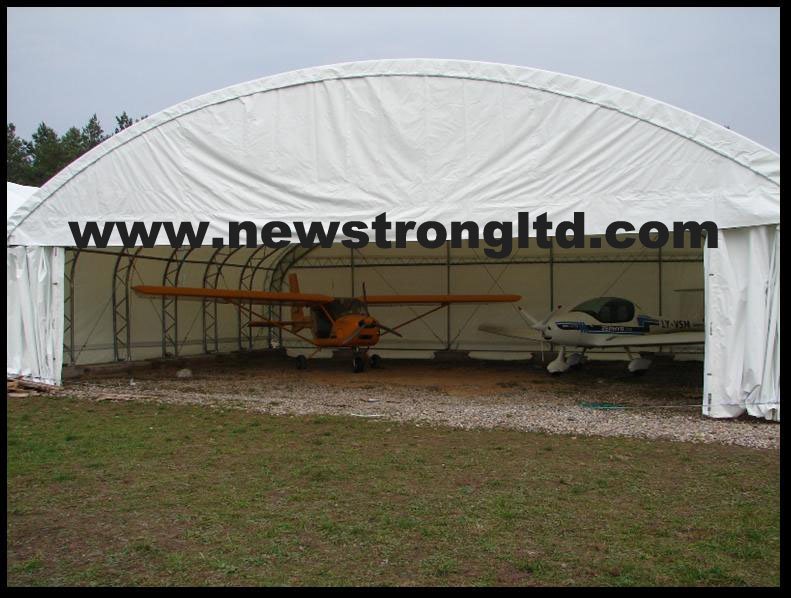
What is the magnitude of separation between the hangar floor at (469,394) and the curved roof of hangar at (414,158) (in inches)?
108

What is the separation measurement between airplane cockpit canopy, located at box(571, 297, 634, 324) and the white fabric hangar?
5.83 meters

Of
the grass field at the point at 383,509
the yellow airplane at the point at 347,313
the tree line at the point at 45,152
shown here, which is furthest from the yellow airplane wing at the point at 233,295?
the tree line at the point at 45,152

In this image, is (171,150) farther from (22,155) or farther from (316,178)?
(22,155)

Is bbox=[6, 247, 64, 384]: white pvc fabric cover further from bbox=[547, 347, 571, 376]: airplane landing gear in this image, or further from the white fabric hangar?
bbox=[547, 347, 571, 376]: airplane landing gear

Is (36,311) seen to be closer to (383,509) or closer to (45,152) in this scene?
(383,509)

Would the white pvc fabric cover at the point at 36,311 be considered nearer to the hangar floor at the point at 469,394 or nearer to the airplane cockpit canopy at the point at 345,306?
the hangar floor at the point at 469,394

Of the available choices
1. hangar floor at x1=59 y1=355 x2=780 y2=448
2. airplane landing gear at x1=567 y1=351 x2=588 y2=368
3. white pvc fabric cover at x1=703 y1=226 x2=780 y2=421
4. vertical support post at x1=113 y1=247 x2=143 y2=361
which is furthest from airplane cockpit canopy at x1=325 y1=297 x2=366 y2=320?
white pvc fabric cover at x1=703 y1=226 x2=780 y2=421

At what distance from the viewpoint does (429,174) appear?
1095 centimetres

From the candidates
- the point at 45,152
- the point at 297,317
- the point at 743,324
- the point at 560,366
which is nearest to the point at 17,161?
the point at 45,152

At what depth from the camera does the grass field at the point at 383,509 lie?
434 cm

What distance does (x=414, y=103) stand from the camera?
36.6 feet

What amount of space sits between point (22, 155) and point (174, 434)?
169ft

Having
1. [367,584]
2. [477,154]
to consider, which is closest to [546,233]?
[477,154]

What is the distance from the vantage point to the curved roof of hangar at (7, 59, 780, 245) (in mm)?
9984
